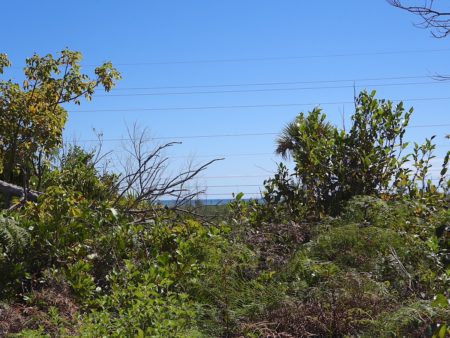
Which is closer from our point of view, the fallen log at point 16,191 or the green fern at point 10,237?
the green fern at point 10,237

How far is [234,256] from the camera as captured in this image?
6250mm

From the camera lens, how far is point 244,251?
21.1 ft

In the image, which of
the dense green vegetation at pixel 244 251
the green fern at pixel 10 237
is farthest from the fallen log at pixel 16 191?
the green fern at pixel 10 237

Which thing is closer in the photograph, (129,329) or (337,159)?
(129,329)

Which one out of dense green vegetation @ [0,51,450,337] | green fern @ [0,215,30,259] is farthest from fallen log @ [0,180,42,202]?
green fern @ [0,215,30,259]

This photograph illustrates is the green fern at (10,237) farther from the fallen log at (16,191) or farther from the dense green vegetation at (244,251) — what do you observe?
the fallen log at (16,191)

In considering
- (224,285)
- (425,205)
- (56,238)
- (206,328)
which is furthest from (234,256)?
(425,205)

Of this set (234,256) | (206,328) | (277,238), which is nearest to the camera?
(206,328)

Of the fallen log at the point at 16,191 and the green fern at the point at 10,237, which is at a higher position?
the fallen log at the point at 16,191

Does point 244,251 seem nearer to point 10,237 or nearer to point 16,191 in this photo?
point 10,237

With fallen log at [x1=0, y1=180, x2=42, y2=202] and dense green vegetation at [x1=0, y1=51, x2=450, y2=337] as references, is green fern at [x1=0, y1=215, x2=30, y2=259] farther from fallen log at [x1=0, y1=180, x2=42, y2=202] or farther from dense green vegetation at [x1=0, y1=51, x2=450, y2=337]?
fallen log at [x1=0, y1=180, x2=42, y2=202]

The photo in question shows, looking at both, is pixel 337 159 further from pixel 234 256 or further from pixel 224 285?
pixel 224 285

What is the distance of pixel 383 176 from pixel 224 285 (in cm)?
361

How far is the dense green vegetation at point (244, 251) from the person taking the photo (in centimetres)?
513
